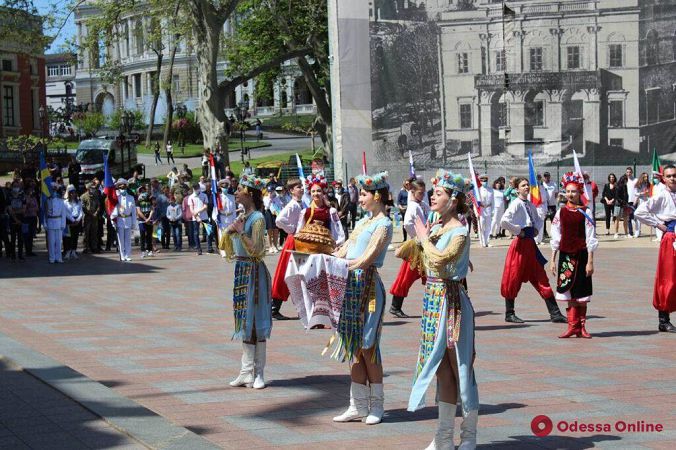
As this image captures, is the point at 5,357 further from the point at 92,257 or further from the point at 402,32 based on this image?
the point at 402,32

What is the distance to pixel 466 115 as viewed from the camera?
117ft

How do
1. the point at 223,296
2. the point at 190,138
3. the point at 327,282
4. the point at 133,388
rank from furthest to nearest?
1. the point at 190,138
2. the point at 223,296
3. the point at 133,388
4. the point at 327,282

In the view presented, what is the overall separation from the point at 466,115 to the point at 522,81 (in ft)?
6.81

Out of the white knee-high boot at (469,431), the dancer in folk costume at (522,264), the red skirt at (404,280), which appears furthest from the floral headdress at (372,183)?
the red skirt at (404,280)

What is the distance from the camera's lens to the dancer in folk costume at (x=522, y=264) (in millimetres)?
13258

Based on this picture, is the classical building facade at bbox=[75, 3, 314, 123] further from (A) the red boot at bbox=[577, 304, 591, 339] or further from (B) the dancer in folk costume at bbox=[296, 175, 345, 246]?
(A) the red boot at bbox=[577, 304, 591, 339]

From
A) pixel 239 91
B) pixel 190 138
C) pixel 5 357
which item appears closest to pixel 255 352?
pixel 5 357

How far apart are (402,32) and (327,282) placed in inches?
1114

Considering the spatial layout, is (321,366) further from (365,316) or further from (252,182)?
(365,316)

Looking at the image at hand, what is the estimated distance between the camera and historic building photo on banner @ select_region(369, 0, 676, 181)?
1344 inches

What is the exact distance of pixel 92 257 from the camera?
976 inches

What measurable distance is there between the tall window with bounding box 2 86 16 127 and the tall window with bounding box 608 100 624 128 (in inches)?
1977

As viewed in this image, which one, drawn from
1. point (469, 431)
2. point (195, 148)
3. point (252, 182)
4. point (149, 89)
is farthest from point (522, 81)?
point (149, 89)

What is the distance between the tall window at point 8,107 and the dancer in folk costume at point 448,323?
71113mm
